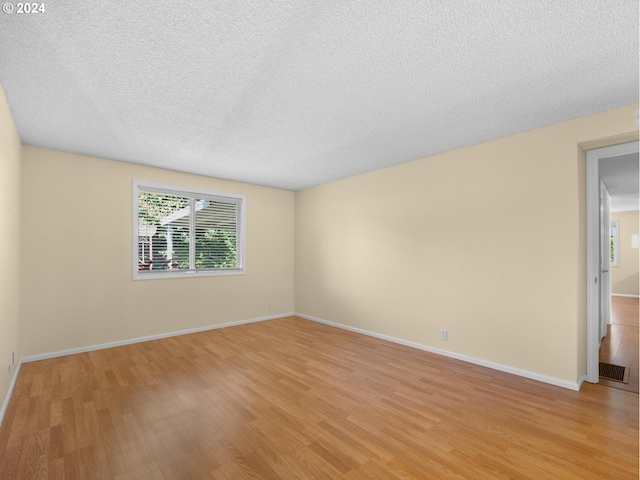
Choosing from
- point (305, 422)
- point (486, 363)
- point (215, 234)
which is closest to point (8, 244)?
point (215, 234)

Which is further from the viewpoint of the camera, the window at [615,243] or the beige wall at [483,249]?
the window at [615,243]

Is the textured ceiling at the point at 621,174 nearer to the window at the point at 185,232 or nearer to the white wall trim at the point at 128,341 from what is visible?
the window at the point at 185,232

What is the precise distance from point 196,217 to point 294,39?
3.84m

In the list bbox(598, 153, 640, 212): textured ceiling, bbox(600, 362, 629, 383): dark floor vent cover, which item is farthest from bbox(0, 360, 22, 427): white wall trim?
bbox(598, 153, 640, 212): textured ceiling

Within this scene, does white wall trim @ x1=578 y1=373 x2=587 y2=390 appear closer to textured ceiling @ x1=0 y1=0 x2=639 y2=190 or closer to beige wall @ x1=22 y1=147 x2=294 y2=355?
textured ceiling @ x1=0 y1=0 x2=639 y2=190

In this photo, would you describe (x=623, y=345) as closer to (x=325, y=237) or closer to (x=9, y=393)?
(x=325, y=237)

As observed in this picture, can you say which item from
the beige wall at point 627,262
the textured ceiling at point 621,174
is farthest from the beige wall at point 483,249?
the beige wall at point 627,262

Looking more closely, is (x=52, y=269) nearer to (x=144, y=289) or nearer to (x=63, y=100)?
(x=144, y=289)

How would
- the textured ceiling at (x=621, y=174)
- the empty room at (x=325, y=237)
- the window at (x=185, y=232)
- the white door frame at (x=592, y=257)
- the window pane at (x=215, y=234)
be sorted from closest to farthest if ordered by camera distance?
1. the empty room at (x=325, y=237)
2. the white door frame at (x=592, y=257)
3. the textured ceiling at (x=621, y=174)
4. the window at (x=185, y=232)
5. the window pane at (x=215, y=234)

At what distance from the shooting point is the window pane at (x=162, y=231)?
175 inches

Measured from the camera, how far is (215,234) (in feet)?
17.2

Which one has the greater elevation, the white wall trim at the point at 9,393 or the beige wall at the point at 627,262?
the beige wall at the point at 627,262

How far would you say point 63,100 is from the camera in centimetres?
248

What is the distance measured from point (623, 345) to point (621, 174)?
7.93 feet
